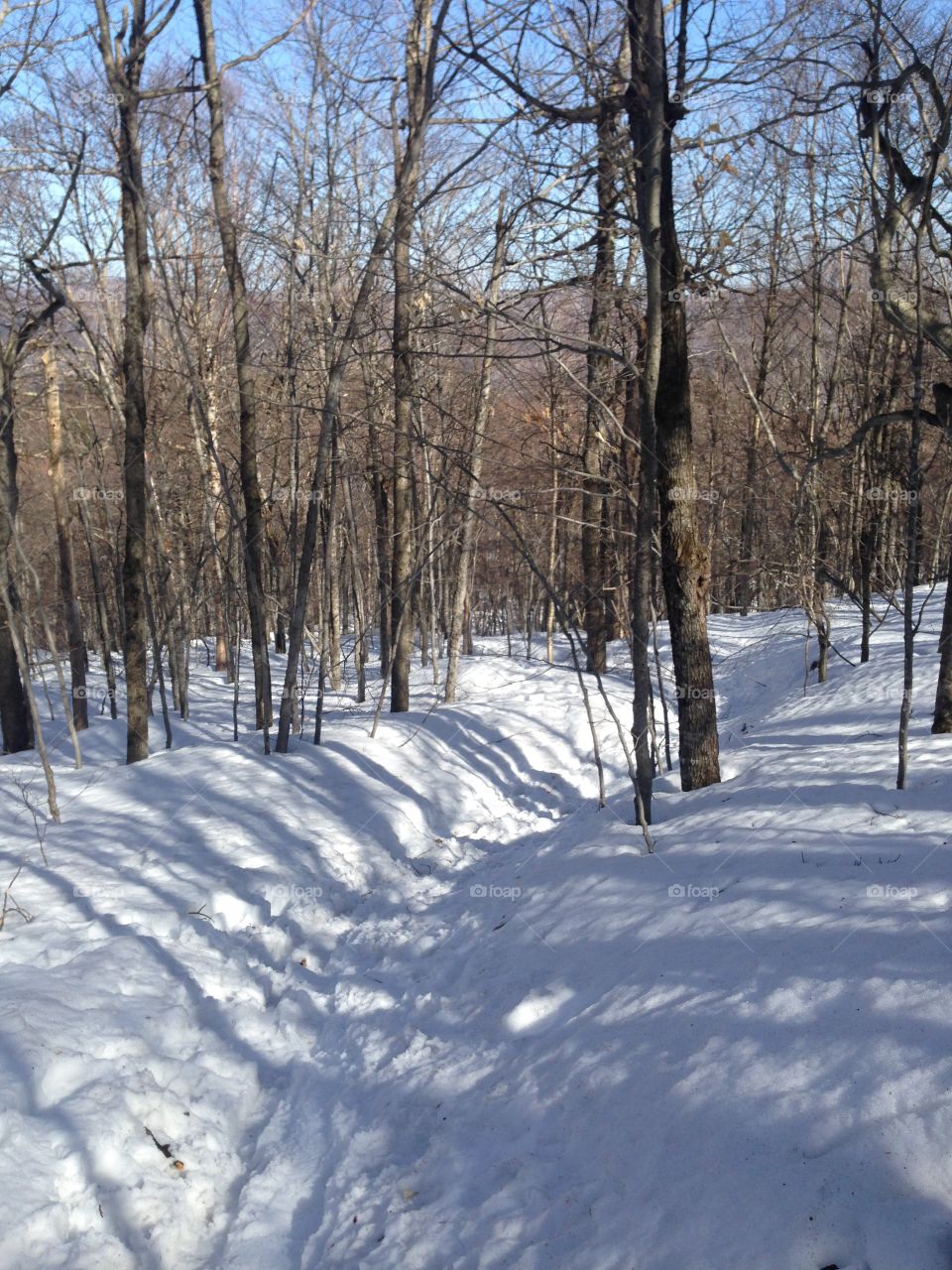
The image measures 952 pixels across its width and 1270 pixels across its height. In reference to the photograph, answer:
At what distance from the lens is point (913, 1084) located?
9.18 ft

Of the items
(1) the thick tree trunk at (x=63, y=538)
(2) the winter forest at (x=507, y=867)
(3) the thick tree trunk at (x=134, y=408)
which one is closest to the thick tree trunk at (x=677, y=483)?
(2) the winter forest at (x=507, y=867)

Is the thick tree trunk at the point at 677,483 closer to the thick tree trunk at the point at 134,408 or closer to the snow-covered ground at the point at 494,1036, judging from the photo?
the snow-covered ground at the point at 494,1036

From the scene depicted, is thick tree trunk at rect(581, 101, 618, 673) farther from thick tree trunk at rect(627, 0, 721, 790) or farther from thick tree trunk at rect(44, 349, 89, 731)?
thick tree trunk at rect(44, 349, 89, 731)

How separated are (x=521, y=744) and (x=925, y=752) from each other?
17.0 feet

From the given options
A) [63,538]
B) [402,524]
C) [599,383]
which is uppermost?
[599,383]

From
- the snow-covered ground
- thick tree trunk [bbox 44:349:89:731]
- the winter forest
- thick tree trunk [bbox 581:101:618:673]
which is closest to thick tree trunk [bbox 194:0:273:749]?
the winter forest

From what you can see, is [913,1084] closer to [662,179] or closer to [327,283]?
[662,179]

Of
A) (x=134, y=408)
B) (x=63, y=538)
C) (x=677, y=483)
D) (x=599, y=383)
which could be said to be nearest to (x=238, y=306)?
(x=134, y=408)

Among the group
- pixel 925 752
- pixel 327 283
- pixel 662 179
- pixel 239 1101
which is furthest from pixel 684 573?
pixel 327 283

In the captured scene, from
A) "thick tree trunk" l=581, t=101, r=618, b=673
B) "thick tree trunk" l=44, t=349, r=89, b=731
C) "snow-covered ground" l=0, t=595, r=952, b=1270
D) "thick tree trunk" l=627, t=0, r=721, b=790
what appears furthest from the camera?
"thick tree trunk" l=44, t=349, r=89, b=731

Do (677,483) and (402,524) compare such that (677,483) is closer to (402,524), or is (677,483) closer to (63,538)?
(402,524)

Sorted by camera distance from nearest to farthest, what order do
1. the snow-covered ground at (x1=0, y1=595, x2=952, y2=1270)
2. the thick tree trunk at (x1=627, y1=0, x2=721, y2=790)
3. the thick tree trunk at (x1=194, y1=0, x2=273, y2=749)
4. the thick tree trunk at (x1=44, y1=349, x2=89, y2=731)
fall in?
1. the snow-covered ground at (x1=0, y1=595, x2=952, y2=1270)
2. the thick tree trunk at (x1=627, y1=0, x2=721, y2=790)
3. the thick tree trunk at (x1=194, y1=0, x2=273, y2=749)
4. the thick tree trunk at (x1=44, y1=349, x2=89, y2=731)

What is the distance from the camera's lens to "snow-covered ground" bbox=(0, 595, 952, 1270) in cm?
283

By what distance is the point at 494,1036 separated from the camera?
424 cm
